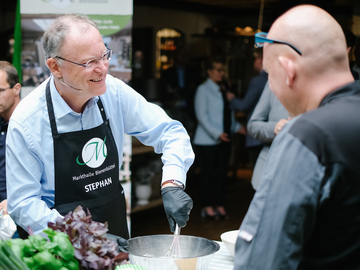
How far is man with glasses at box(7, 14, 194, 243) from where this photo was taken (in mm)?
1883

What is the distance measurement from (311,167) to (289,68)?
0.76 feet

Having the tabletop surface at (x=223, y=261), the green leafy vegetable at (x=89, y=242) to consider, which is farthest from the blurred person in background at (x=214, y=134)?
the green leafy vegetable at (x=89, y=242)

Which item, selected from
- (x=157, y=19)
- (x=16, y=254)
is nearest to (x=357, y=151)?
(x=16, y=254)

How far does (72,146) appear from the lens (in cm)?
198

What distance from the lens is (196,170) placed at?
6.71m

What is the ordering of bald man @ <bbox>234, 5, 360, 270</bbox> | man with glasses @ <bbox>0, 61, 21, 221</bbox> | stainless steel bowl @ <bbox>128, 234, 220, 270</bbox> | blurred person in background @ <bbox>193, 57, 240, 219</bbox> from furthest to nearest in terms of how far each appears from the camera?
blurred person in background @ <bbox>193, 57, 240, 219</bbox> < man with glasses @ <bbox>0, 61, 21, 221</bbox> < stainless steel bowl @ <bbox>128, 234, 220, 270</bbox> < bald man @ <bbox>234, 5, 360, 270</bbox>

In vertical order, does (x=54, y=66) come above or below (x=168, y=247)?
above

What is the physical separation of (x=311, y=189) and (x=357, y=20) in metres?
4.30

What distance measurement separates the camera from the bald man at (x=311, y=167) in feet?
3.30

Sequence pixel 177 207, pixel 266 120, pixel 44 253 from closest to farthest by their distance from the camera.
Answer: pixel 44 253 → pixel 177 207 → pixel 266 120

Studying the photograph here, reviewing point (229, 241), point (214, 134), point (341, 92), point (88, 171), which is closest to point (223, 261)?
point (229, 241)

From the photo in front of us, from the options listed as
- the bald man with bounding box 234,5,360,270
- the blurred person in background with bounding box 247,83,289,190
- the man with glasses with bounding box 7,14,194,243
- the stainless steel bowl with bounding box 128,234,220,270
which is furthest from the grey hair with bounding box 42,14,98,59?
the blurred person in background with bounding box 247,83,289,190

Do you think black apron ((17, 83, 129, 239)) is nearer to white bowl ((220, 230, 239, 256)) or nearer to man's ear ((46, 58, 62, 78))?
man's ear ((46, 58, 62, 78))

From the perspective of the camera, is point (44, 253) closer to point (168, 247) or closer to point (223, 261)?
point (168, 247)
